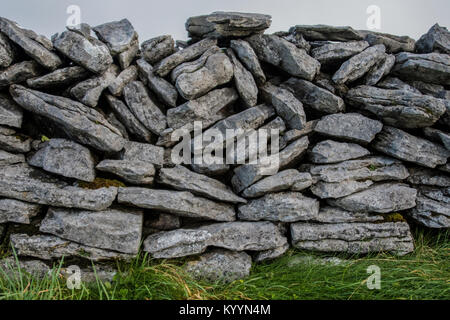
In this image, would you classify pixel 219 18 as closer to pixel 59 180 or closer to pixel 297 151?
pixel 297 151

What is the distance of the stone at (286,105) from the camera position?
7449 millimetres

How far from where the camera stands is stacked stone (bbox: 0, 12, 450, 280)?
6.25 meters

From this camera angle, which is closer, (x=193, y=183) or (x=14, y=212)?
(x=14, y=212)

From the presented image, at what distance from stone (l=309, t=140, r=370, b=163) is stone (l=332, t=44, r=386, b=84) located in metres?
1.72

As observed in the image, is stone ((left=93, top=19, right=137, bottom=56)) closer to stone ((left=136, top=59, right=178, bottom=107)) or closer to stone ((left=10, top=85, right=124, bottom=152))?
stone ((left=136, top=59, right=178, bottom=107))

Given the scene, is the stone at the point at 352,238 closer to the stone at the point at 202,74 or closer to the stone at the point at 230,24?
the stone at the point at 202,74

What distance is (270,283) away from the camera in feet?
19.5

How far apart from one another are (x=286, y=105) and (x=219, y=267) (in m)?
4.26

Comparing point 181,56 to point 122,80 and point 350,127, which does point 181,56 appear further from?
point 350,127

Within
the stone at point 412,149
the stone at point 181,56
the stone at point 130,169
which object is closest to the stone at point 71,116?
the stone at point 130,169

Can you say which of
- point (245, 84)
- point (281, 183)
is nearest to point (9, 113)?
point (245, 84)

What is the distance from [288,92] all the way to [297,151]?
1656 mm

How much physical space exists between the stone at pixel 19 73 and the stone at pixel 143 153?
2692mm
